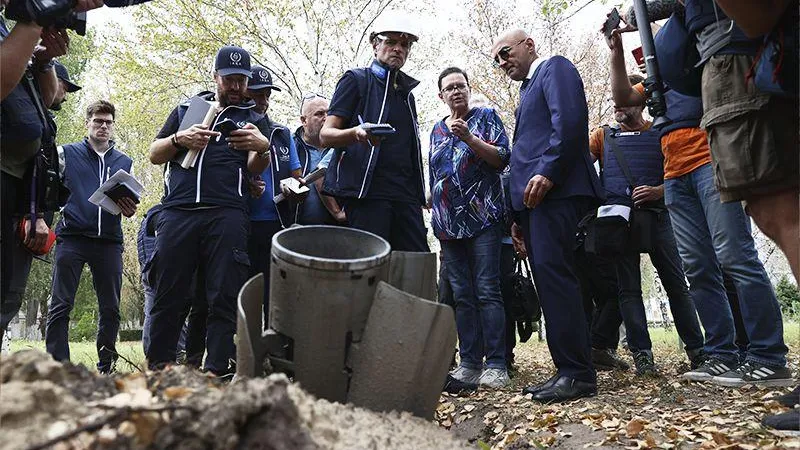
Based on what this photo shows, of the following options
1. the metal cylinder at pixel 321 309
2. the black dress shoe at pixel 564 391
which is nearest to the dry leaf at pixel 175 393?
the metal cylinder at pixel 321 309

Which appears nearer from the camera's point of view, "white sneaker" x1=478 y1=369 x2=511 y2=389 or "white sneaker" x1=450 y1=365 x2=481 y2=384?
"white sneaker" x1=478 y1=369 x2=511 y2=389

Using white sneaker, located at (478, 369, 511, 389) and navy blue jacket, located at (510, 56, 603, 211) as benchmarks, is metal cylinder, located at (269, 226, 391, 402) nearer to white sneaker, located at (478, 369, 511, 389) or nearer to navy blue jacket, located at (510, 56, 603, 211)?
navy blue jacket, located at (510, 56, 603, 211)

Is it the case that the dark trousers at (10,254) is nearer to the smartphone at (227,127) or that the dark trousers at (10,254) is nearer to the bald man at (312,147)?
the smartphone at (227,127)

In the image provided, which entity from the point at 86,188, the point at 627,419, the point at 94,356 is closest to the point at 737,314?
the point at 627,419

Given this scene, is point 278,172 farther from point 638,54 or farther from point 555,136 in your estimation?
point 638,54

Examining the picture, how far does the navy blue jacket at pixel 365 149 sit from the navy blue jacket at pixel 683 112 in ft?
5.96

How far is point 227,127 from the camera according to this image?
4.35 m

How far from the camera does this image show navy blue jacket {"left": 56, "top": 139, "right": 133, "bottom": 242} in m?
5.59

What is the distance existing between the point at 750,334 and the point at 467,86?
3.02m

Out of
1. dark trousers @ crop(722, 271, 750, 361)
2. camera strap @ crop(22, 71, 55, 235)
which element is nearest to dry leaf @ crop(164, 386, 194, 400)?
camera strap @ crop(22, 71, 55, 235)

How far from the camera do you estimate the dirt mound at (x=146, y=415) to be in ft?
4.43

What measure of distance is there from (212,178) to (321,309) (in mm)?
2099

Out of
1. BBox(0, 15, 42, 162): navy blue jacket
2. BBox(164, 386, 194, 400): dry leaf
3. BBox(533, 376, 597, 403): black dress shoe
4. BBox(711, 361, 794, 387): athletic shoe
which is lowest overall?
BBox(533, 376, 597, 403): black dress shoe

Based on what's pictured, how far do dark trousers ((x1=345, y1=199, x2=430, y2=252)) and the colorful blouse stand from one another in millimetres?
602
